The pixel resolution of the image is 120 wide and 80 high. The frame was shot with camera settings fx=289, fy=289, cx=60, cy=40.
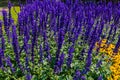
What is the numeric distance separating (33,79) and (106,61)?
6.44 ft

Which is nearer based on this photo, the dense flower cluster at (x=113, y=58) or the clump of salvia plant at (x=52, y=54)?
the clump of salvia plant at (x=52, y=54)

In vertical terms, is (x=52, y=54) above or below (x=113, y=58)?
above

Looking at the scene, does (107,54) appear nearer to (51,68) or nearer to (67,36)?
(67,36)

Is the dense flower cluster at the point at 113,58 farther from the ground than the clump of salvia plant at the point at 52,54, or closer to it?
closer to it

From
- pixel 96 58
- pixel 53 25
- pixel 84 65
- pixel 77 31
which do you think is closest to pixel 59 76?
pixel 84 65

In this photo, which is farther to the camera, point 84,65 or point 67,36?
point 67,36

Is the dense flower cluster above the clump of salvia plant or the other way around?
the other way around

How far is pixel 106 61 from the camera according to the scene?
6.66m

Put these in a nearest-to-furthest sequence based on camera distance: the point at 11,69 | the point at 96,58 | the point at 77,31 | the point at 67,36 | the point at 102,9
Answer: the point at 11,69
the point at 96,58
the point at 77,31
the point at 67,36
the point at 102,9

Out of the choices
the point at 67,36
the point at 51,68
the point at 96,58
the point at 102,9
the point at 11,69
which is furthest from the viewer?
the point at 102,9

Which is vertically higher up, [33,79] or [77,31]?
[77,31]

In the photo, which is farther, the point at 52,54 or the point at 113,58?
the point at 113,58

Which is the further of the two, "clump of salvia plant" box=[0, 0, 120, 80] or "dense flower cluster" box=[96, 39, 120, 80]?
"dense flower cluster" box=[96, 39, 120, 80]

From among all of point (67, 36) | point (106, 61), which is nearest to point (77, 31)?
point (67, 36)
